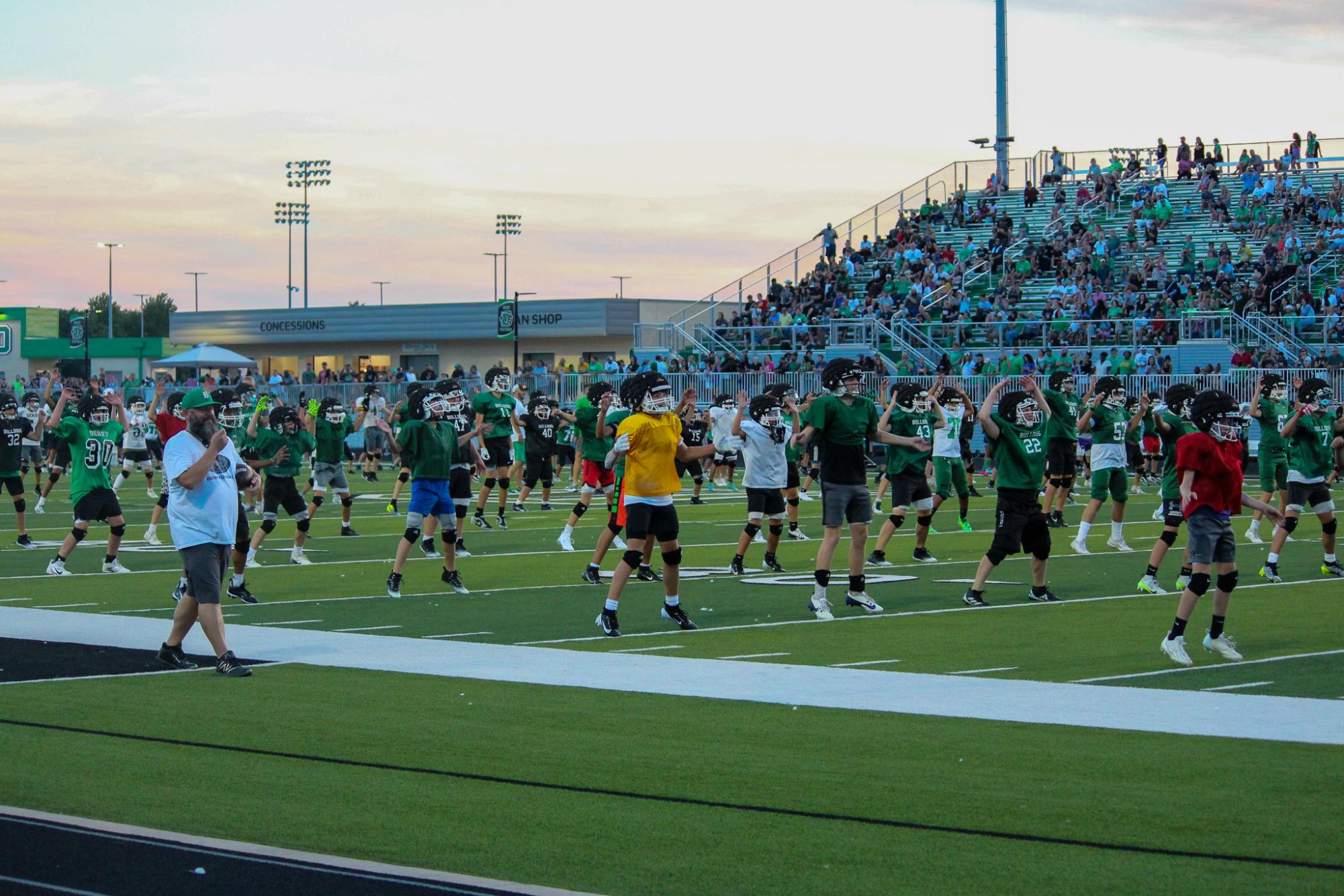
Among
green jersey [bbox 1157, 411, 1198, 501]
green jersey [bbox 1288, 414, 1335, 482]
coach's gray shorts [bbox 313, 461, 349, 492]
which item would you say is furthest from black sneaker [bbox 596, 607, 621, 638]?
coach's gray shorts [bbox 313, 461, 349, 492]

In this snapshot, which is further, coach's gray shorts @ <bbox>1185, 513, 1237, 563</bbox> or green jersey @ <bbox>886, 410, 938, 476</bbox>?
green jersey @ <bbox>886, 410, 938, 476</bbox>

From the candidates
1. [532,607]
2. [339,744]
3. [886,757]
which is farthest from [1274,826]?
[532,607]

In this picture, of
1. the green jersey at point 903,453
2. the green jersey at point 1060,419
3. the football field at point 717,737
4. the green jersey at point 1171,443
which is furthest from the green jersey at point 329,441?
the green jersey at point 1171,443

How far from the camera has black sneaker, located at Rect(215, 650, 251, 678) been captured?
10141 millimetres

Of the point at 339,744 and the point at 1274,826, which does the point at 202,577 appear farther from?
the point at 1274,826

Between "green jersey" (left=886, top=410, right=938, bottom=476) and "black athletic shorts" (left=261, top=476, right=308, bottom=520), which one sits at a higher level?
"green jersey" (left=886, top=410, right=938, bottom=476)

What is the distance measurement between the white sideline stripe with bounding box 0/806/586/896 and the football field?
98mm

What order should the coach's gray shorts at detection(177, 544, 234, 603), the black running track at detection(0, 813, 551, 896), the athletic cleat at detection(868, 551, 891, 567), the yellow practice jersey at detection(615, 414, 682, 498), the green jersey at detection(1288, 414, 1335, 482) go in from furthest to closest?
the athletic cleat at detection(868, 551, 891, 567), the green jersey at detection(1288, 414, 1335, 482), the yellow practice jersey at detection(615, 414, 682, 498), the coach's gray shorts at detection(177, 544, 234, 603), the black running track at detection(0, 813, 551, 896)

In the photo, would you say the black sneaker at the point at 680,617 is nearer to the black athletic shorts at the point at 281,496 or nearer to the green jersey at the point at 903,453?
the green jersey at the point at 903,453

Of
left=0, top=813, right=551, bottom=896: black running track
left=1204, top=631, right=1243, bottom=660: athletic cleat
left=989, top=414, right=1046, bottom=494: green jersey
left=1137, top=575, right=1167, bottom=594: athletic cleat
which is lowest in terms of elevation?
left=0, top=813, right=551, bottom=896: black running track

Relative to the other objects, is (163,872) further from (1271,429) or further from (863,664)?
(1271,429)

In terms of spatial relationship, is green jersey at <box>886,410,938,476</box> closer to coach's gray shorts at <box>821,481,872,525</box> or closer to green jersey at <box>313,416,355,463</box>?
coach's gray shorts at <box>821,481,872,525</box>

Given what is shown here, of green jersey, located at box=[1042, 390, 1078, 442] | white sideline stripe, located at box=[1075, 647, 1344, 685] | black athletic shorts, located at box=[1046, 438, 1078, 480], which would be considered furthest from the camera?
black athletic shorts, located at box=[1046, 438, 1078, 480]

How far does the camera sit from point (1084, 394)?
1404 inches
